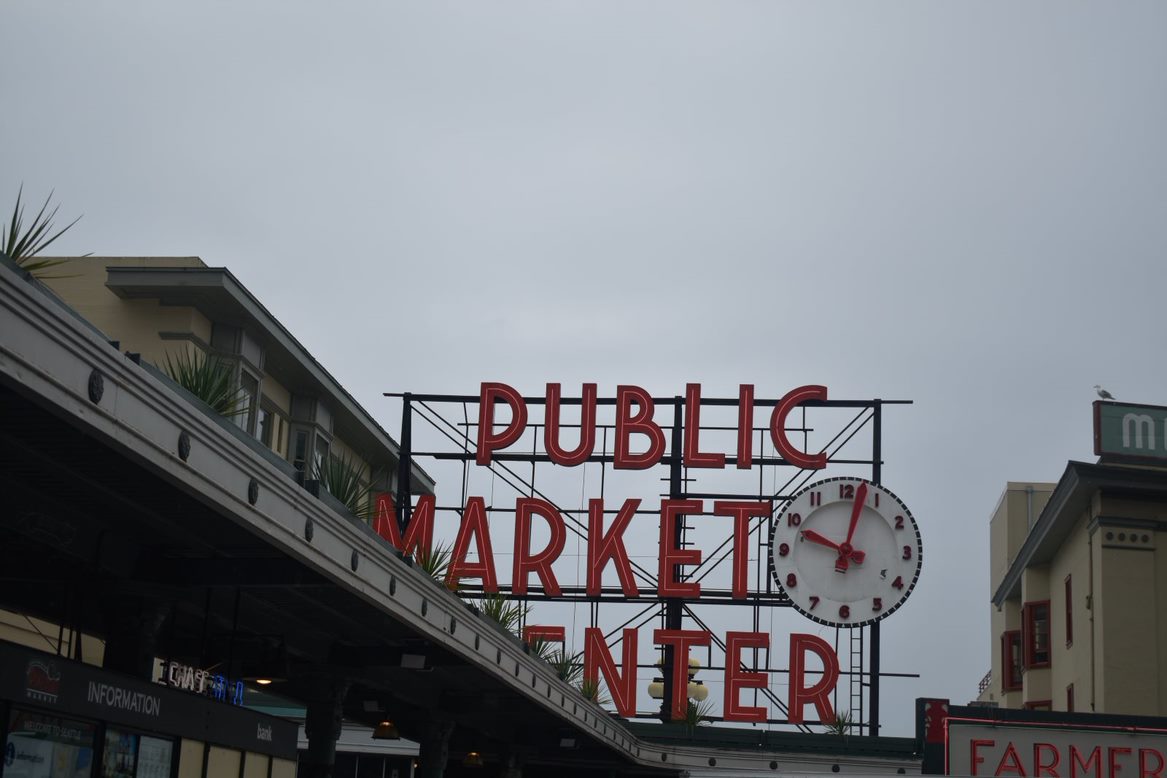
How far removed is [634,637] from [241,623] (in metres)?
29.0

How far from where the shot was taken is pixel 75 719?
13445mm

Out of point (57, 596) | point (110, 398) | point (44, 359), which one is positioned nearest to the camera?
point (44, 359)

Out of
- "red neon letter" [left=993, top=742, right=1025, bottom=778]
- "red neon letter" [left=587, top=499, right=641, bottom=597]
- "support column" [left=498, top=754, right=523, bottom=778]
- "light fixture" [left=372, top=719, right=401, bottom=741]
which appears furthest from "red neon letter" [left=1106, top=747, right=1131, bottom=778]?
"red neon letter" [left=587, top=499, right=641, bottom=597]

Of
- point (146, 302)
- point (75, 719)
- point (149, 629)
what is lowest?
point (75, 719)

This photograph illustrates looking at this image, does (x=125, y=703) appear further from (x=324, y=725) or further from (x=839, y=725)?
(x=839, y=725)

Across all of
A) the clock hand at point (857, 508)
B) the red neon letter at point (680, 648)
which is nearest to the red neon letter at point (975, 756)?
the red neon letter at point (680, 648)

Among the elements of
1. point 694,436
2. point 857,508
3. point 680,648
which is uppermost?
point 694,436

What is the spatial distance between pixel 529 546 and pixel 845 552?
1025cm

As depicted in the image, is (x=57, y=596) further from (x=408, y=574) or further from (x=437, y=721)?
(x=437, y=721)

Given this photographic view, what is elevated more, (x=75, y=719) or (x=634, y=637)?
(x=634, y=637)

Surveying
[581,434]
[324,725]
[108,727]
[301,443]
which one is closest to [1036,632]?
[581,434]

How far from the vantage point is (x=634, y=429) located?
49812mm

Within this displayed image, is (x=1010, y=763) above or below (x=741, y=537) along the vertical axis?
below

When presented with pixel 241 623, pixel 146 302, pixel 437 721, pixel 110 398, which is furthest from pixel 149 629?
pixel 146 302
